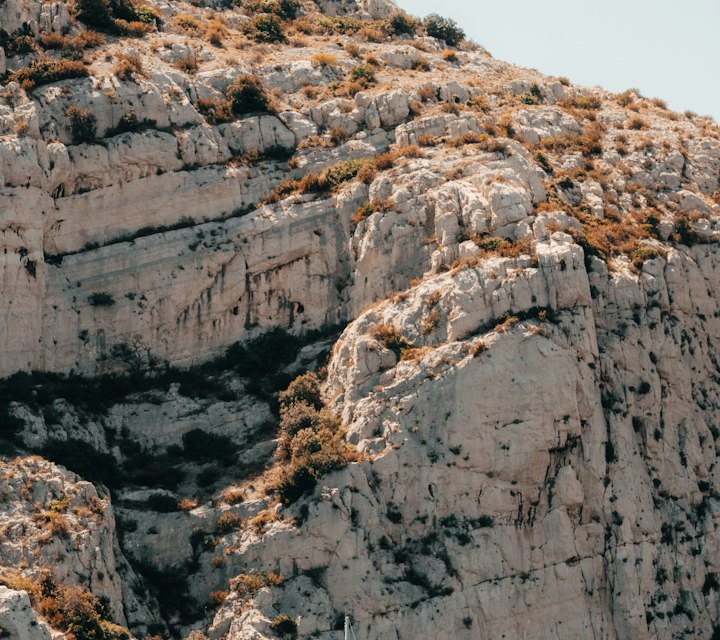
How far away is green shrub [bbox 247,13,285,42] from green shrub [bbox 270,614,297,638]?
3944 cm

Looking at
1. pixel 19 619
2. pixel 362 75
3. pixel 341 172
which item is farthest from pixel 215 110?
pixel 19 619

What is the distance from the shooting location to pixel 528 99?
86.4 metres

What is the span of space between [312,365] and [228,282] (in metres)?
5.77

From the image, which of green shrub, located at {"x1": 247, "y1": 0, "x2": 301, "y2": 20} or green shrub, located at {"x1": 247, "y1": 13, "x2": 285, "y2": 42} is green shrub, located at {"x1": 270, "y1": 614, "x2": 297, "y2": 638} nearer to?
green shrub, located at {"x1": 247, "y1": 13, "x2": 285, "y2": 42}

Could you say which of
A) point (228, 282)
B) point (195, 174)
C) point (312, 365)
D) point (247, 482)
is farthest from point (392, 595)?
point (195, 174)

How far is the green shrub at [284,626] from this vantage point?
201ft

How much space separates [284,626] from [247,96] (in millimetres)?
29785

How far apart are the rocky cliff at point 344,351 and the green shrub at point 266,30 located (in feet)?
20.1

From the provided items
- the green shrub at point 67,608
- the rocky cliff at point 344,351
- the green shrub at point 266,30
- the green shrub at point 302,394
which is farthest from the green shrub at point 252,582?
the green shrub at point 266,30

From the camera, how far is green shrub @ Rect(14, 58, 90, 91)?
7575 centimetres

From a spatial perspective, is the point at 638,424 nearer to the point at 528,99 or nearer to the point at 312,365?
the point at 312,365

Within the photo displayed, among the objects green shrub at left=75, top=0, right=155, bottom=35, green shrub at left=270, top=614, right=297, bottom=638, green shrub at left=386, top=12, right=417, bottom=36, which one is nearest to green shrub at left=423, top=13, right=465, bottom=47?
green shrub at left=386, top=12, right=417, bottom=36

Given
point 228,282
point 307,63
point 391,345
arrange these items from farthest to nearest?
point 307,63 → point 228,282 → point 391,345

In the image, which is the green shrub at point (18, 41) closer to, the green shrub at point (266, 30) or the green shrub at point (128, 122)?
the green shrub at point (128, 122)
